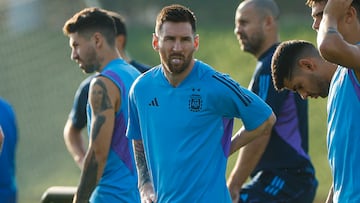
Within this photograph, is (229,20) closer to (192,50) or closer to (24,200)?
(24,200)

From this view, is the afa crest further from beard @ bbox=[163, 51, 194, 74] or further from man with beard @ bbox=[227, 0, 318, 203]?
man with beard @ bbox=[227, 0, 318, 203]

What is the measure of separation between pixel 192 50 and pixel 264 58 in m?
2.14

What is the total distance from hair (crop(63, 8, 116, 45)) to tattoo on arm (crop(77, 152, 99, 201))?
1.07 m

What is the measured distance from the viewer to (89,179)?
26.3 feet

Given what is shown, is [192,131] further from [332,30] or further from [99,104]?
[332,30]

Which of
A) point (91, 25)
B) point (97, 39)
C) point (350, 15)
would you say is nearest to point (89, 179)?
point (97, 39)

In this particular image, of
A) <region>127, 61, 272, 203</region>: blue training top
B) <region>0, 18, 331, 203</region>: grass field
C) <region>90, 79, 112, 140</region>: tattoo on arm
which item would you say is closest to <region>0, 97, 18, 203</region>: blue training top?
<region>90, 79, 112, 140</region>: tattoo on arm

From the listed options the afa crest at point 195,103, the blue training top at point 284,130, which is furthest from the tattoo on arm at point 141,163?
the blue training top at point 284,130

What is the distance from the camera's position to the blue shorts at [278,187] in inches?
352

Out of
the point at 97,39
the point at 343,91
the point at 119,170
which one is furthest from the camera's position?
the point at 97,39

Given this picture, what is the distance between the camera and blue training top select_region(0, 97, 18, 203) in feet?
30.6

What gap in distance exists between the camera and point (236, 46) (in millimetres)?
17297

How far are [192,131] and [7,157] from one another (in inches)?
121

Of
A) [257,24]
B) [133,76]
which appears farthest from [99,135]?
[257,24]
